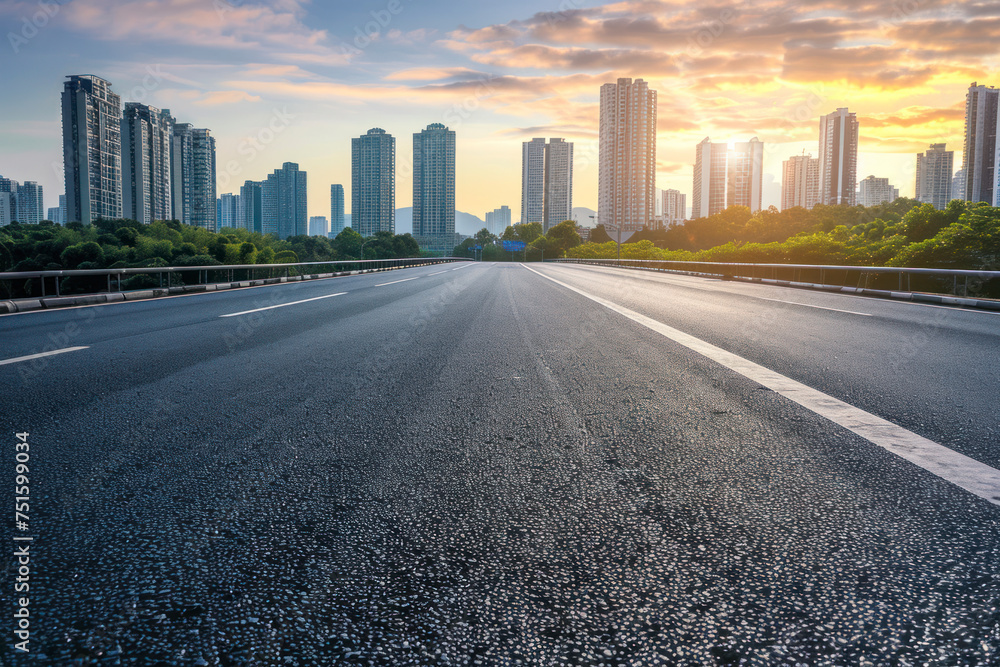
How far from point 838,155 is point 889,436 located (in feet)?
574

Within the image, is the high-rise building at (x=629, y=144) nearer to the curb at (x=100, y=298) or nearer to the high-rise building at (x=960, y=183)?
the high-rise building at (x=960, y=183)

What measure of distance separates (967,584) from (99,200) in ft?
363

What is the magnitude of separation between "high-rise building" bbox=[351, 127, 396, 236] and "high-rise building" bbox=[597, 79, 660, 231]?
5263cm

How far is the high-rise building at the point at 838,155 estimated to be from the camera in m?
142

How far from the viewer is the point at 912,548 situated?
198 cm

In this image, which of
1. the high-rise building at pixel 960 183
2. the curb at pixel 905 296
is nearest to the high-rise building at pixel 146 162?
the curb at pixel 905 296

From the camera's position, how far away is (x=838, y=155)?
15062 cm

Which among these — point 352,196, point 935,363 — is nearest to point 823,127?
point 352,196

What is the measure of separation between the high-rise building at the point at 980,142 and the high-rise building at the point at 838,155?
25.0 metres

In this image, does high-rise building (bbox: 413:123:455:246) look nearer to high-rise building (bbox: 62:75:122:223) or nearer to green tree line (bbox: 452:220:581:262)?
green tree line (bbox: 452:220:581:262)

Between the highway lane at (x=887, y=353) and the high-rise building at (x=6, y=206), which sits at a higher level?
the high-rise building at (x=6, y=206)

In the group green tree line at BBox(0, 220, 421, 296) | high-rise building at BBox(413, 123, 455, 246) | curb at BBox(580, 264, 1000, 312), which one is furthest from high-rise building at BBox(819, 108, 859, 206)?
curb at BBox(580, 264, 1000, 312)

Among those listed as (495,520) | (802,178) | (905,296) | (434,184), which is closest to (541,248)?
(434,184)

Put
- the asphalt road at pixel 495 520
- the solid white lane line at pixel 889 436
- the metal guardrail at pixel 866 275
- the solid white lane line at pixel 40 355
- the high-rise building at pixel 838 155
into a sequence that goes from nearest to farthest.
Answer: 1. the asphalt road at pixel 495 520
2. the solid white lane line at pixel 889 436
3. the solid white lane line at pixel 40 355
4. the metal guardrail at pixel 866 275
5. the high-rise building at pixel 838 155
